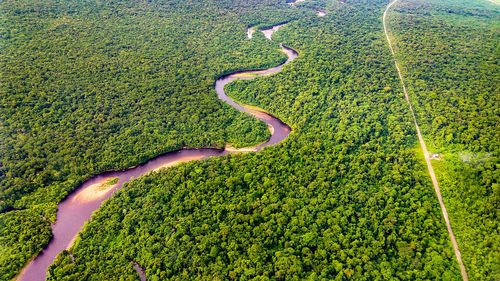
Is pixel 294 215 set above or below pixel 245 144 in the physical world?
below

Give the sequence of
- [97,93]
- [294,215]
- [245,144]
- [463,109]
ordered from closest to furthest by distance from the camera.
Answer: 1. [294,215]
2. [245,144]
3. [463,109]
4. [97,93]

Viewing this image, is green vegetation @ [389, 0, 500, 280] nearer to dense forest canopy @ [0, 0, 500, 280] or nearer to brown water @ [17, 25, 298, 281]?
dense forest canopy @ [0, 0, 500, 280]

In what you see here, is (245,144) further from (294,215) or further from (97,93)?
(97,93)

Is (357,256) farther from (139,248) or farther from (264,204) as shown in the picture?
(139,248)

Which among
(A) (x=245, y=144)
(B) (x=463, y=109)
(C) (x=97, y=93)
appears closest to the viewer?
(A) (x=245, y=144)

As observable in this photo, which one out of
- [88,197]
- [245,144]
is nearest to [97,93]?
[88,197]

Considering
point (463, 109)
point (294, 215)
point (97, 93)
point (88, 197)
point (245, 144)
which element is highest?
point (97, 93)

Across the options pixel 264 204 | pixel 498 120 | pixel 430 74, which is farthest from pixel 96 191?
pixel 430 74
